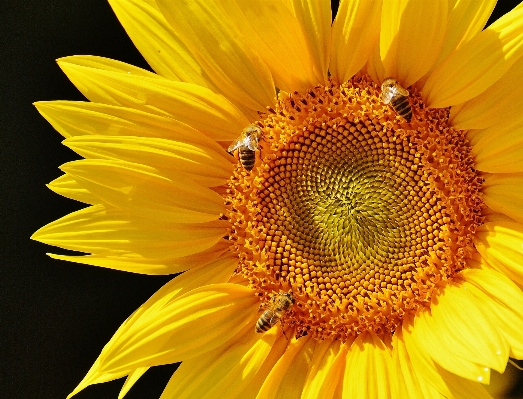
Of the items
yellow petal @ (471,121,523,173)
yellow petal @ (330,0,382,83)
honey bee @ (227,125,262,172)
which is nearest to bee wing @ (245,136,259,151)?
honey bee @ (227,125,262,172)

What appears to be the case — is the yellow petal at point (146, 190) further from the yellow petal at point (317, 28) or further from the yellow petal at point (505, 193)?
the yellow petal at point (505, 193)

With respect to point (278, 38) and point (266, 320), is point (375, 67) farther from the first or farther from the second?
point (266, 320)

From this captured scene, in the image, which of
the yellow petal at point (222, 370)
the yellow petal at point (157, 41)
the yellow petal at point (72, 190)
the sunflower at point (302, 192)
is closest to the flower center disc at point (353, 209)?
the sunflower at point (302, 192)

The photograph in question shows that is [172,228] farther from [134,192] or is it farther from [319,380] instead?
[319,380]

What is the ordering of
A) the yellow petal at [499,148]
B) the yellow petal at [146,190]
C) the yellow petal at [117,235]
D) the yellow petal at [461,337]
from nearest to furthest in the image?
the yellow petal at [461,337] < the yellow petal at [499,148] < the yellow petal at [146,190] < the yellow petal at [117,235]

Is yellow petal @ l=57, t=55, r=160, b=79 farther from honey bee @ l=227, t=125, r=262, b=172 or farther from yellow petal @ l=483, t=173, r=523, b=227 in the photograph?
yellow petal @ l=483, t=173, r=523, b=227

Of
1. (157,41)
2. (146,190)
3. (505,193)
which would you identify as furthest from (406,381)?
(157,41)
